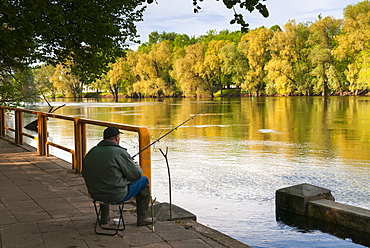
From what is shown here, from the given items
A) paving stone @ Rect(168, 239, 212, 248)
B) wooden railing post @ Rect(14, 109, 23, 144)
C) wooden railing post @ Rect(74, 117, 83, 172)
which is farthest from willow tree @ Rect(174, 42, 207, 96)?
paving stone @ Rect(168, 239, 212, 248)

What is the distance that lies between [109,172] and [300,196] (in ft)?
12.2

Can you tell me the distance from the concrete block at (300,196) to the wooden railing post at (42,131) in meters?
5.42

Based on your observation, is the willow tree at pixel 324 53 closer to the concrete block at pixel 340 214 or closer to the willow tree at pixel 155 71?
the willow tree at pixel 155 71

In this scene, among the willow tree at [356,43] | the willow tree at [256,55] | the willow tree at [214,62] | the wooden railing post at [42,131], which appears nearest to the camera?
the wooden railing post at [42,131]

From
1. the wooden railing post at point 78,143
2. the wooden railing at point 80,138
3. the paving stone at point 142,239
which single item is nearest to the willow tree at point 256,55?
the wooden railing at point 80,138

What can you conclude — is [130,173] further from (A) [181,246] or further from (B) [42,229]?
(B) [42,229]

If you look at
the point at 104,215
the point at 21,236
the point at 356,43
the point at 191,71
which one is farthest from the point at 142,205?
the point at 191,71

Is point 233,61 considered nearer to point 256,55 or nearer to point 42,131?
point 256,55

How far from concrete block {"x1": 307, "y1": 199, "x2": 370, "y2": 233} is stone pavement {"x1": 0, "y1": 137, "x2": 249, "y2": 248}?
2.38 metres

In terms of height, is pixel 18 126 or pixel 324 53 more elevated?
pixel 324 53

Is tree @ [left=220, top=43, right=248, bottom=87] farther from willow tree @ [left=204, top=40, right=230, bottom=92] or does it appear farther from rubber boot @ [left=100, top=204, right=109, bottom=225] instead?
rubber boot @ [left=100, top=204, right=109, bottom=225]

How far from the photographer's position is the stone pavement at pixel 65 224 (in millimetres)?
4465

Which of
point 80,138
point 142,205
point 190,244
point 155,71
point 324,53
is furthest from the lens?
point 155,71

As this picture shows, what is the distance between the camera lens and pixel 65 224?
504 cm
